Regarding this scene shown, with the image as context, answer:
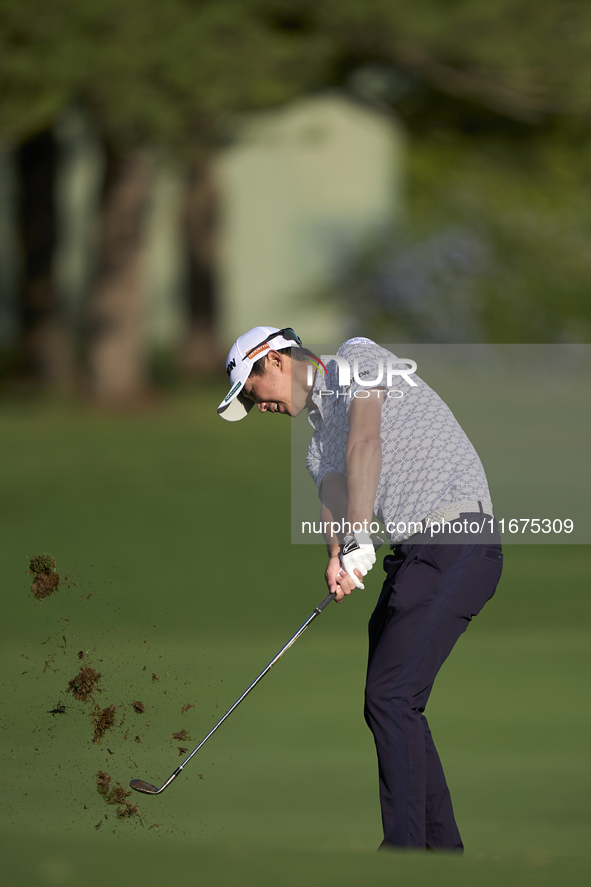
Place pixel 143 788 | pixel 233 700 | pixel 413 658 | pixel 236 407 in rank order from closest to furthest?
pixel 413 658 → pixel 236 407 → pixel 143 788 → pixel 233 700

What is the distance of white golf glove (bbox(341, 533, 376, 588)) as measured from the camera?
4.31 meters

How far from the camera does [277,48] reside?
518 inches

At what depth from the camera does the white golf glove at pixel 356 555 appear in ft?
14.1

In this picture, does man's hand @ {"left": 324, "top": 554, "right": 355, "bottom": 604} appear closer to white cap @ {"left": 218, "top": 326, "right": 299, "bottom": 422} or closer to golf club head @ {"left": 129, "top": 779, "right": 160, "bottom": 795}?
white cap @ {"left": 218, "top": 326, "right": 299, "bottom": 422}

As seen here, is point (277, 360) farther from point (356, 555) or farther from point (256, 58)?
point (256, 58)

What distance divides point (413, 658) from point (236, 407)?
1.09 metres

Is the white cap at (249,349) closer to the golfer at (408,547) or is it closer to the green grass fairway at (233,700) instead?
the golfer at (408,547)

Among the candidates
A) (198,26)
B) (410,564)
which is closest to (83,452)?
(198,26)

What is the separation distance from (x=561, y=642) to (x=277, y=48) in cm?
630

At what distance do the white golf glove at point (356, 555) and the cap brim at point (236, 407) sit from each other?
618 millimetres

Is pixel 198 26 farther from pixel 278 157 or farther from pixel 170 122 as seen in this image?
pixel 278 157

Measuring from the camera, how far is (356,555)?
14.3ft

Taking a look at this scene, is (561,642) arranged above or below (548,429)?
below

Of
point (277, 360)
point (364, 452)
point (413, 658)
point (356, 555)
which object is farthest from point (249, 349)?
point (413, 658)
